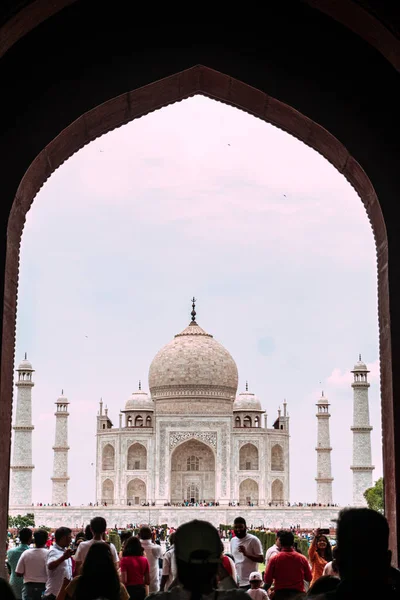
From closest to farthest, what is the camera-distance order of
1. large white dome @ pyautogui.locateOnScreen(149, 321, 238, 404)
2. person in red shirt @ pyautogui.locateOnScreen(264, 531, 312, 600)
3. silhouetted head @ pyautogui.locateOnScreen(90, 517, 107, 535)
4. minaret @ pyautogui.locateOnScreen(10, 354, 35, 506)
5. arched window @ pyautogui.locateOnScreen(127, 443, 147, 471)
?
silhouetted head @ pyautogui.locateOnScreen(90, 517, 107, 535), person in red shirt @ pyautogui.locateOnScreen(264, 531, 312, 600), minaret @ pyautogui.locateOnScreen(10, 354, 35, 506), arched window @ pyautogui.locateOnScreen(127, 443, 147, 471), large white dome @ pyautogui.locateOnScreen(149, 321, 238, 404)

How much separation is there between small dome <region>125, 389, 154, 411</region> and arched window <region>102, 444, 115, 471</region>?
1.97 metres

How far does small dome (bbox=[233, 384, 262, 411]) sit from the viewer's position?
36531 mm

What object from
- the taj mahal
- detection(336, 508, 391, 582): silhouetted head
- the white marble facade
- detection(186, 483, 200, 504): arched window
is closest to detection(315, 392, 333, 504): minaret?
the taj mahal

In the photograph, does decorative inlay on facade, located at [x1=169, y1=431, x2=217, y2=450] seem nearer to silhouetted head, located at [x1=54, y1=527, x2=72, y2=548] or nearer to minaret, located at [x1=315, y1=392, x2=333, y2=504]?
minaret, located at [x1=315, y1=392, x2=333, y2=504]

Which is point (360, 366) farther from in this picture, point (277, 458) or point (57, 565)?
point (57, 565)

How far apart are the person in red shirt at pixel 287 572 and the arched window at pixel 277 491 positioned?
29627 mm

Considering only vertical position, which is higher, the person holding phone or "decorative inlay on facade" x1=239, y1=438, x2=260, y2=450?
"decorative inlay on facade" x1=239, y1=438, x2=260, y2=450

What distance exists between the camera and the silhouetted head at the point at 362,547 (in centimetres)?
247

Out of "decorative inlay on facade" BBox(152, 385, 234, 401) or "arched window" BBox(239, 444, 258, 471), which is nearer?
"arched window" BBox(239, 444, 258, 471)

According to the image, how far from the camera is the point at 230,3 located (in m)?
6.06

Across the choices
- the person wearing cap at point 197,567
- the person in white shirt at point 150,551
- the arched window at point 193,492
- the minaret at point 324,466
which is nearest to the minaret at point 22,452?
the arched window at point 193,492

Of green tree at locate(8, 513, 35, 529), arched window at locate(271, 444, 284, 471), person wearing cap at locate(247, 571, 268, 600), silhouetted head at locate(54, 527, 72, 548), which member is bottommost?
green tree at locate(8, 513, 35, 529)

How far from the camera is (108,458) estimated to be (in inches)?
1388

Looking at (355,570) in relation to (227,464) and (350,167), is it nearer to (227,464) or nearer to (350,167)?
(350,167)
